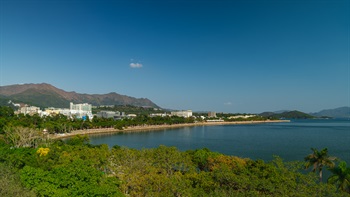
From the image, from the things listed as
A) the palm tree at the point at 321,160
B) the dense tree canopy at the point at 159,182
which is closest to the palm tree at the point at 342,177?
the dense tree canopy at the point at 159,182

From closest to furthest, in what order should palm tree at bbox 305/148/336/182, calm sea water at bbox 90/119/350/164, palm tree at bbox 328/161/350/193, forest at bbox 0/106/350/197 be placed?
forest at bbox 0/106/350/197
palm tree at bbox 328/161/350/193
palm tree at bbox 305/148/336/182
calm sea water at bbox 90/119/350/164

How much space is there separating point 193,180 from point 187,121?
7141cm

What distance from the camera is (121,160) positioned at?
11844 millimetres

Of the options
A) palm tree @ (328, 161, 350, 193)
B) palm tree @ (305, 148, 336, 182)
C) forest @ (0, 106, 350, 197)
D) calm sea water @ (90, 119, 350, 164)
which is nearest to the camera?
forest @ (0, 106, 350, 197)

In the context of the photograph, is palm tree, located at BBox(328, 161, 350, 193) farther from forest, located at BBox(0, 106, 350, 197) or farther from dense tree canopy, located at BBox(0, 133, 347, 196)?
dense tree canopy, located at BBox(0, 133, 347, 196)

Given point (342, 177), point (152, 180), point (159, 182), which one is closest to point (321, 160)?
point (342, 177)

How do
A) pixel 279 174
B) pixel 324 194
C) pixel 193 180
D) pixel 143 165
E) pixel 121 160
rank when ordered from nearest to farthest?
1. pixel 324 194
2. pixel 279 174
3. pixel 193 180
4. pixel 143 165
5. pixel 121 160

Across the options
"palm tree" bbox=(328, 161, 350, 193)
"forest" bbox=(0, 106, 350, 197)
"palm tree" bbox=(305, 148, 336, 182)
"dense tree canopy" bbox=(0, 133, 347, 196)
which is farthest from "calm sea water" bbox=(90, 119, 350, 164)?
"dense tree canopy" bbox=(0, 133, 347, 196)

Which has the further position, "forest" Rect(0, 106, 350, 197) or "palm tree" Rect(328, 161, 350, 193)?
"palm tree" Rect(328, 161, 350, 193)

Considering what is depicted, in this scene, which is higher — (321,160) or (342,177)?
(321,160)

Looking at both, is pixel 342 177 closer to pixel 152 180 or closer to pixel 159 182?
pixel 159 182

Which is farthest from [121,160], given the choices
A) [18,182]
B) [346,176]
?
[346,176]

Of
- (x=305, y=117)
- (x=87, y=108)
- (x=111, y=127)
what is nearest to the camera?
(x=111, y=127)

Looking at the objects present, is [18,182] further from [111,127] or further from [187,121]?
[187,121]
